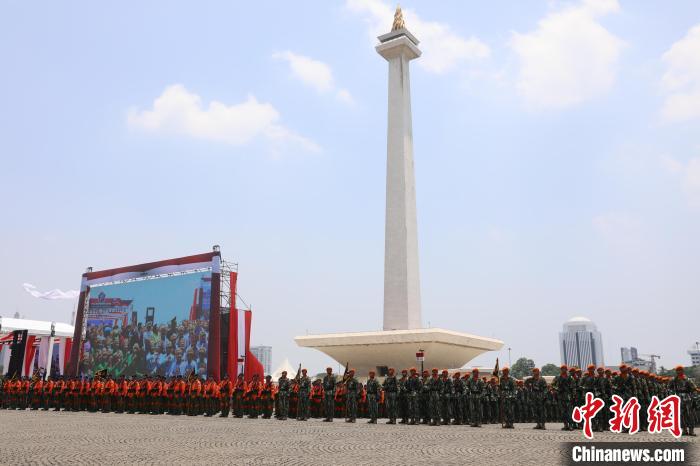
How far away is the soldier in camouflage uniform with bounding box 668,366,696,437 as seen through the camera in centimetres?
1241

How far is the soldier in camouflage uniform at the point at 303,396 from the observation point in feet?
55.4

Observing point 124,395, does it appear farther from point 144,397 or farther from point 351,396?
point 351,396

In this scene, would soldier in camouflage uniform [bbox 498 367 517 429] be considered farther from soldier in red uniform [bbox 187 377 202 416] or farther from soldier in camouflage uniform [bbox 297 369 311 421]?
soldier in red uniform [bbox 187 377 202 416]

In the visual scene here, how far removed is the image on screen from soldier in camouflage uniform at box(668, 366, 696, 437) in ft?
74.0

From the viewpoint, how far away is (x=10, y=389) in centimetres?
2461

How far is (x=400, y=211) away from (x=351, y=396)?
22.5 metres

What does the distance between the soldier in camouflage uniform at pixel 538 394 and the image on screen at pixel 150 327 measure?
19.3 metres

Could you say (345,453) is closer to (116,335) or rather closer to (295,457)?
(295,457)

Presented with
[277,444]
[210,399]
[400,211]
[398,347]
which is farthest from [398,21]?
[277,444]

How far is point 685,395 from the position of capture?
12.9 m

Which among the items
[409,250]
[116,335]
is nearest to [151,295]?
[116,335]

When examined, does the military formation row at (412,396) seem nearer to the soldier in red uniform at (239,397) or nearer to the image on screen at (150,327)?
the soldier in red uniform at (239,397)

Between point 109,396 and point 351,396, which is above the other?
point 351,396

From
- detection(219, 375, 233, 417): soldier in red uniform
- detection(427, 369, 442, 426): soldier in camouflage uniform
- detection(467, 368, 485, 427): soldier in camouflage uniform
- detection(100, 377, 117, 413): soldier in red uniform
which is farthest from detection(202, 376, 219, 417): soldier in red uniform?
detection(467, 368, 485, 427): soldier in camouflage uniform
